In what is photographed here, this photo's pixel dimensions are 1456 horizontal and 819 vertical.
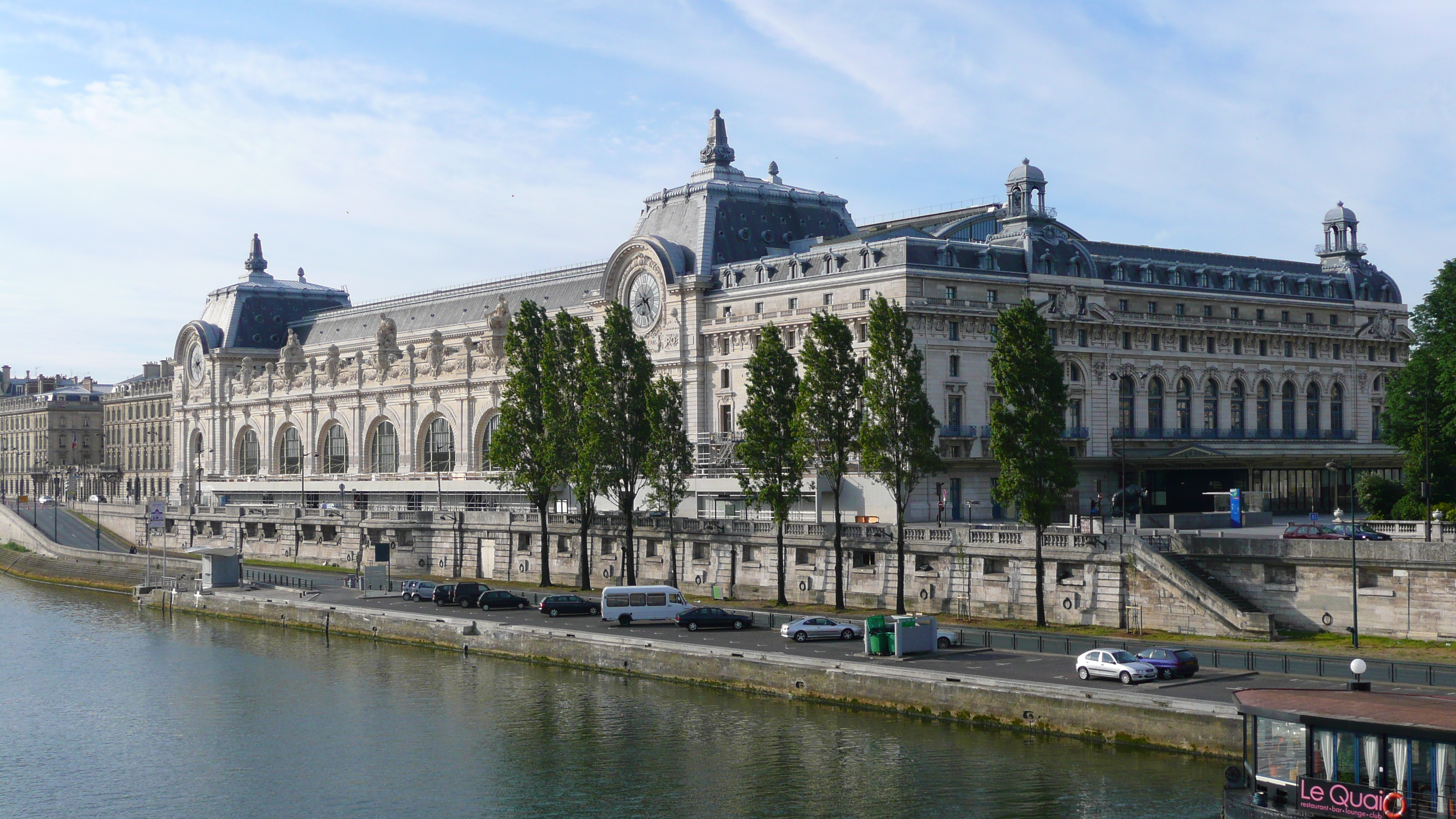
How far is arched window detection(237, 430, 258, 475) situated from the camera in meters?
174

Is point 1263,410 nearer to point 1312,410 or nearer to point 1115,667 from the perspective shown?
point 1312,410

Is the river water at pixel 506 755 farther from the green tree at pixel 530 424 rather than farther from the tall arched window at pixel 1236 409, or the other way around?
the tall arched window at pixel 1236 409

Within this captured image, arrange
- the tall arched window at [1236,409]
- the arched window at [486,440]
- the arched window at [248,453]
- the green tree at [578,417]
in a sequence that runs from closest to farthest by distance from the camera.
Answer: the green tree at [578,417] → the tall arched window at [1236,409] → the arched window at [486,440] → the arched window at [248,453]

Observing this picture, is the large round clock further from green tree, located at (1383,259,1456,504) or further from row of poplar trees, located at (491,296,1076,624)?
green tree, located at (1383,259,1456,504)

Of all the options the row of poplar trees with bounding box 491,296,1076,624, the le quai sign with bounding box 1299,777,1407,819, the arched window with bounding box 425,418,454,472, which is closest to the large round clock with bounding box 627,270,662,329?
the row of poplar trees with bounding box 491,296,1076,624

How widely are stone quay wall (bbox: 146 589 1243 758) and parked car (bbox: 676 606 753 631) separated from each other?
180 inches

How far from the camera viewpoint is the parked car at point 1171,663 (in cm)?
5525

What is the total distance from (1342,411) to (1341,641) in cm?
6318

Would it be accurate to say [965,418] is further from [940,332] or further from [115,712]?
[115,712]

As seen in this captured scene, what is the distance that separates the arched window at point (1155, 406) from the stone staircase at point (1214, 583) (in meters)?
41.5

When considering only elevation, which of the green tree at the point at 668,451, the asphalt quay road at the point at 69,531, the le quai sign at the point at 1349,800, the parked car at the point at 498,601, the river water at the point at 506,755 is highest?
the green tree at the point at 668,451

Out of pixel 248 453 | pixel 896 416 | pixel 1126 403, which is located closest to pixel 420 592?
pixel 896 416

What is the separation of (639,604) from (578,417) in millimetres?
20050

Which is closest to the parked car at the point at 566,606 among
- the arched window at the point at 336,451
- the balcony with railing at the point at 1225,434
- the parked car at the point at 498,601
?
the parked car at the point at 498,601
